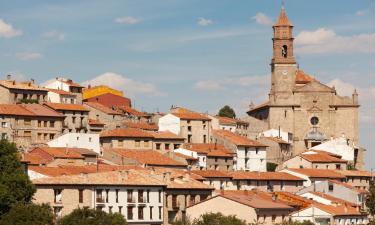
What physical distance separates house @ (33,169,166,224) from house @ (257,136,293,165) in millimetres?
51614

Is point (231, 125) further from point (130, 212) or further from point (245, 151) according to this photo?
point (130, 212)

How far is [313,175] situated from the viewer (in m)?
129

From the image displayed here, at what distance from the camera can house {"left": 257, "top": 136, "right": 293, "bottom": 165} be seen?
5833 inches

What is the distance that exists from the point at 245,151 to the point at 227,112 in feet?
140

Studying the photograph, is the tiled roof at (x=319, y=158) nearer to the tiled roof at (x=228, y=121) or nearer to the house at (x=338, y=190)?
the tiled roof at (x=228, y=121)

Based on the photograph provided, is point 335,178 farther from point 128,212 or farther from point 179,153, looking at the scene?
point 128,212

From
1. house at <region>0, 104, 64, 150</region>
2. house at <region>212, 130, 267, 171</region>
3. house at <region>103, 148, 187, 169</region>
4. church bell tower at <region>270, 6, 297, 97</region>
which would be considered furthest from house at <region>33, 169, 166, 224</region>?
church bell tower at <region>270, 6, 297, 97</region>

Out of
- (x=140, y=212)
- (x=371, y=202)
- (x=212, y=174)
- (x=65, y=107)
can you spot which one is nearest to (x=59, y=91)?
(x=65, y=107)

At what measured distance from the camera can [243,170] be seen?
5172 inches

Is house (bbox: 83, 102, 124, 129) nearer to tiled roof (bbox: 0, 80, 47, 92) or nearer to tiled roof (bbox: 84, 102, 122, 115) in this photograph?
tiled roof (bbox: 84, 102, 122, 115)

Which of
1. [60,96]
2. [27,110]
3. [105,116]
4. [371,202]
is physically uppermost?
[60,96]

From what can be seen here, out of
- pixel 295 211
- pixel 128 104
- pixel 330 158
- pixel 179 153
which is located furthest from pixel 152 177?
pixel 128 104

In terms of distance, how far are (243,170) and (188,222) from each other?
3752 centimetres

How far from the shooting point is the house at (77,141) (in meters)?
119
